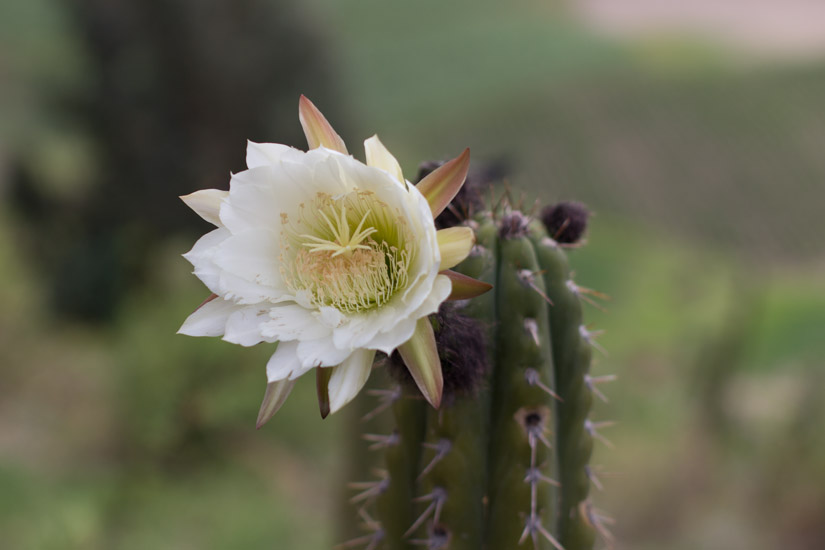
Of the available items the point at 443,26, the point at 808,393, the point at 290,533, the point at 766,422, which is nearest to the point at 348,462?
the point at 290,533

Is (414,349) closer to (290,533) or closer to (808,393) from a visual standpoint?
(290,533)

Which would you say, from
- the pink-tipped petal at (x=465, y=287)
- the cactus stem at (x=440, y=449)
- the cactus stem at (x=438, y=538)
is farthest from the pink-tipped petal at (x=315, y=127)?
the cactus stem at (x=438, y=538)

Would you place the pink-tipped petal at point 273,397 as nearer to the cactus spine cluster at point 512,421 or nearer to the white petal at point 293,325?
the white petal at point 293,325

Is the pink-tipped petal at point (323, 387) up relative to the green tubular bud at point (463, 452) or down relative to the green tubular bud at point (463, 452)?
up

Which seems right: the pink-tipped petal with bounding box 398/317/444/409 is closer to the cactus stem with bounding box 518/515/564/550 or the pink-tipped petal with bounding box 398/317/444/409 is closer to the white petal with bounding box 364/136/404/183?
the white petal with bounding box 364/136/404/183

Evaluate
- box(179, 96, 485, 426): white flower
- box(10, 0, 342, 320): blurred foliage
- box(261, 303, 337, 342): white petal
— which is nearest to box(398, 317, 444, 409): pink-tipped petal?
box(179, 96, 485, 426): white flower

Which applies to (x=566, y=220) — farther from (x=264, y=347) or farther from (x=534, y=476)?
(x=264, y=347)

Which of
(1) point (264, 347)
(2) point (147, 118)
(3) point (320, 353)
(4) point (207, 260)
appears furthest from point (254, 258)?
(2) point (147, 118)
